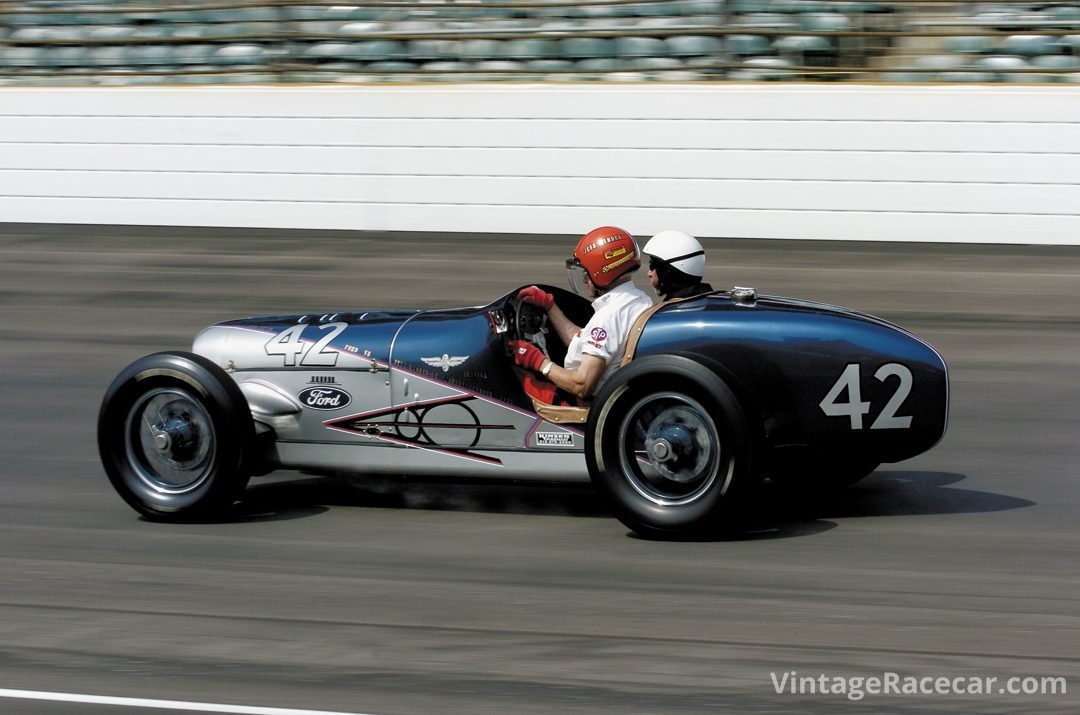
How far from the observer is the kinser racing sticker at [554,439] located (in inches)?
244

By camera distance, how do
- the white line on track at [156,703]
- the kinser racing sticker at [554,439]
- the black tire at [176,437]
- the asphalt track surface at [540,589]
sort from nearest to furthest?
the white line on track at [156,703] < the asphalt track surface at [540,589] < the kinser racing sticker at [554,439] < the black tire at [176,437]

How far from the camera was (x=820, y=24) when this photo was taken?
46.8ft

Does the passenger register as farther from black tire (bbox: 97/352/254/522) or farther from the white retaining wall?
the white retaining wall

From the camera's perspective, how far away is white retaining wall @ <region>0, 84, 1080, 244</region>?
1330 centimetres

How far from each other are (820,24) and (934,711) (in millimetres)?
11053

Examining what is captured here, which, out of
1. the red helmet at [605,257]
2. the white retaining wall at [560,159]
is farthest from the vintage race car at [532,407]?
the white retaining wall at [560,159]

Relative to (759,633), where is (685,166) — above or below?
above

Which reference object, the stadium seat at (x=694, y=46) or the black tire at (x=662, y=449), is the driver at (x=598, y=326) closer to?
the black tire at (x=662, y=449)

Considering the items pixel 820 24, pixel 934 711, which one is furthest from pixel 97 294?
pixel 934 711

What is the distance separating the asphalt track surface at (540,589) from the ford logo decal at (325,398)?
1.64 ft

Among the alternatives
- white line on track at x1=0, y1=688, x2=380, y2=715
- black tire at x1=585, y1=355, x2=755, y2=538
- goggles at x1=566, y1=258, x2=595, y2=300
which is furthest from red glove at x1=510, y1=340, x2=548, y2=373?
white line on track at x1=0, y1=688, x2=380, y2=715

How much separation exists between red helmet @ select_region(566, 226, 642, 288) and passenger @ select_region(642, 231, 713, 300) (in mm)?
131

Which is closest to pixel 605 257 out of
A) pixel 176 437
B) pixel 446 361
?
pixel 446 361

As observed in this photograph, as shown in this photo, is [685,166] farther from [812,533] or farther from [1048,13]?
[812,533]
